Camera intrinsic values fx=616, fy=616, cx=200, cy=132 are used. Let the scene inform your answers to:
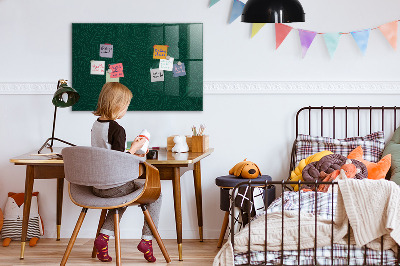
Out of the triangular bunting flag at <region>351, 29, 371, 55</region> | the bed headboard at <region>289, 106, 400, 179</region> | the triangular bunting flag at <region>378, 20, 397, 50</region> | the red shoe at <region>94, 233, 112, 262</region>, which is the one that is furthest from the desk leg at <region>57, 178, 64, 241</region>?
the triangular bunting flag at <region>378, 20, 397, 50</region>

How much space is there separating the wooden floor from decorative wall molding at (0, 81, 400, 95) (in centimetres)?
110

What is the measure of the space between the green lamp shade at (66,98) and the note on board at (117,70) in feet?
1.14

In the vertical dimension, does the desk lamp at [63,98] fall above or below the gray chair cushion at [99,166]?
above

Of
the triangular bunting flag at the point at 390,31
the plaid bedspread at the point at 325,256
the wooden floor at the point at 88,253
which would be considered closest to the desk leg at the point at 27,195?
the wooden floor at the point at 88,253

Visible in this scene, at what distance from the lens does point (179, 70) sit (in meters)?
4.46

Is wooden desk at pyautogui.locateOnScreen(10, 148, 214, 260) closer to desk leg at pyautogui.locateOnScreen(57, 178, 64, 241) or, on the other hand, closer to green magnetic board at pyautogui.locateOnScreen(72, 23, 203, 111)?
desk leg at pyautogui.locateOnScreen(57, 178, 64, 241)

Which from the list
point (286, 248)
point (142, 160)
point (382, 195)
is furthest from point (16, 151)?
point (382, 195)

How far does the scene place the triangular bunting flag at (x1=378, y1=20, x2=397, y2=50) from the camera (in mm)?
4352

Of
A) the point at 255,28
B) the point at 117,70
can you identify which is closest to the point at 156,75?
the point at 117,70

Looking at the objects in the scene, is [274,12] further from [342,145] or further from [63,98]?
[63,98]

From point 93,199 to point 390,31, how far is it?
7.88 feet

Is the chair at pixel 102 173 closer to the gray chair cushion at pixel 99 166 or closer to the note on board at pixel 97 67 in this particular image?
the gray chair cushion at pixel 99 166

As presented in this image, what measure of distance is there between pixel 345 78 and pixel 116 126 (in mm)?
1811

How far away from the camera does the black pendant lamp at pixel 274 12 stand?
3141 mm
